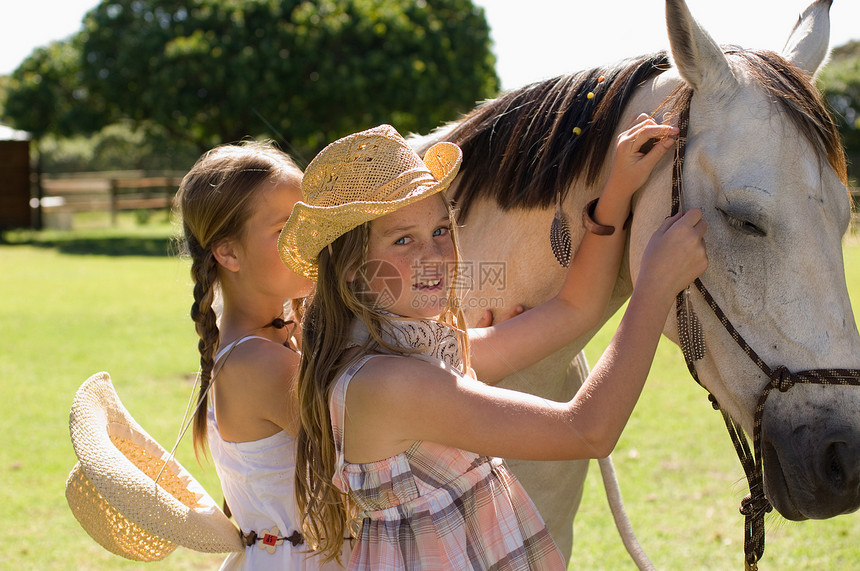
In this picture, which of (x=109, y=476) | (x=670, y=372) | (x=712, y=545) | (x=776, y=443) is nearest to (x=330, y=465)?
(x=109, y=476)

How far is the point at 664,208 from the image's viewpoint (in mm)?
1657

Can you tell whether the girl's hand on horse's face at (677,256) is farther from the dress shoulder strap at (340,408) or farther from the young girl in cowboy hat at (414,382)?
the dress shoulder strap at (340,408)

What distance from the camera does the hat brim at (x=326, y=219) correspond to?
1.51 m

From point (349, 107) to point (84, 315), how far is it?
1015cm

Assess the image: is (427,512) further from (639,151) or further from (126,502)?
(639,151)

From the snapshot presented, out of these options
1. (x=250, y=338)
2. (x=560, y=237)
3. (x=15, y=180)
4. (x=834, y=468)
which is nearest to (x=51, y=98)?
(x=15, y=180)

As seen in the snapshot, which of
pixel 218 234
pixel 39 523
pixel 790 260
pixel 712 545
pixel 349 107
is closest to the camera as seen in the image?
pixel 790 260

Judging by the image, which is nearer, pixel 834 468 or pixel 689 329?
pixel 834 468

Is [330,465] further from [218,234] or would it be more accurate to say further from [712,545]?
[712,545]

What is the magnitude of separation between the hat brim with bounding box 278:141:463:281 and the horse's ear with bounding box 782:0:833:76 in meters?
0.93

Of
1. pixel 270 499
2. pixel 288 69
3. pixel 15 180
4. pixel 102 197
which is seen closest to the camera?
pixel 270 499

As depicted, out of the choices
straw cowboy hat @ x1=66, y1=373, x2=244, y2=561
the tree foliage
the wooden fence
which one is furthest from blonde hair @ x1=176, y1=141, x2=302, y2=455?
the wooden fence

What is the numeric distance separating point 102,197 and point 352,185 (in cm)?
2757

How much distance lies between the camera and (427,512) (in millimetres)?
1566
